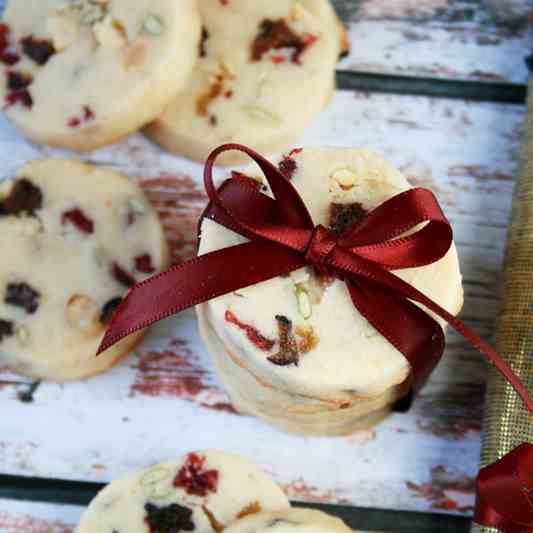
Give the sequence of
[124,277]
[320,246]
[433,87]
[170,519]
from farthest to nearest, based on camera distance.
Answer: [433,87] → [124,277] → [170,519] → [320,246]

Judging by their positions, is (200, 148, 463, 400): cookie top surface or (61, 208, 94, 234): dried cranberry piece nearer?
(200, 148, 463, 400): cookie top surface

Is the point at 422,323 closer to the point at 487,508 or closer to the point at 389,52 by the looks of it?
the point at 487,508

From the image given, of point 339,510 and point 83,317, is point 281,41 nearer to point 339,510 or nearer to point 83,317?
point 83,317

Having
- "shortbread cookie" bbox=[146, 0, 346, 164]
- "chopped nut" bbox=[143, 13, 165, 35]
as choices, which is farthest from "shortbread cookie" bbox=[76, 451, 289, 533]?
"chopped nut" bbox=[143, 13, 165, 35]

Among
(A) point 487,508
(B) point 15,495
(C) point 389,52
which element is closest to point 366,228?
(A) point 487,508

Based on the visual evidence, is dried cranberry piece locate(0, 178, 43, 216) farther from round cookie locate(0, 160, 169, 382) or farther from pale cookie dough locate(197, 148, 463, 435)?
pale cookie dough locate(197, 148, 463, 435)

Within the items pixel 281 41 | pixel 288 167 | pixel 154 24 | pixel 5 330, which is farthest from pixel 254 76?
pixel 5 330

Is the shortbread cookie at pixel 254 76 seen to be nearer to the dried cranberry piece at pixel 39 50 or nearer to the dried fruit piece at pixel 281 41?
the dried fruit piece at pixel 281 41
